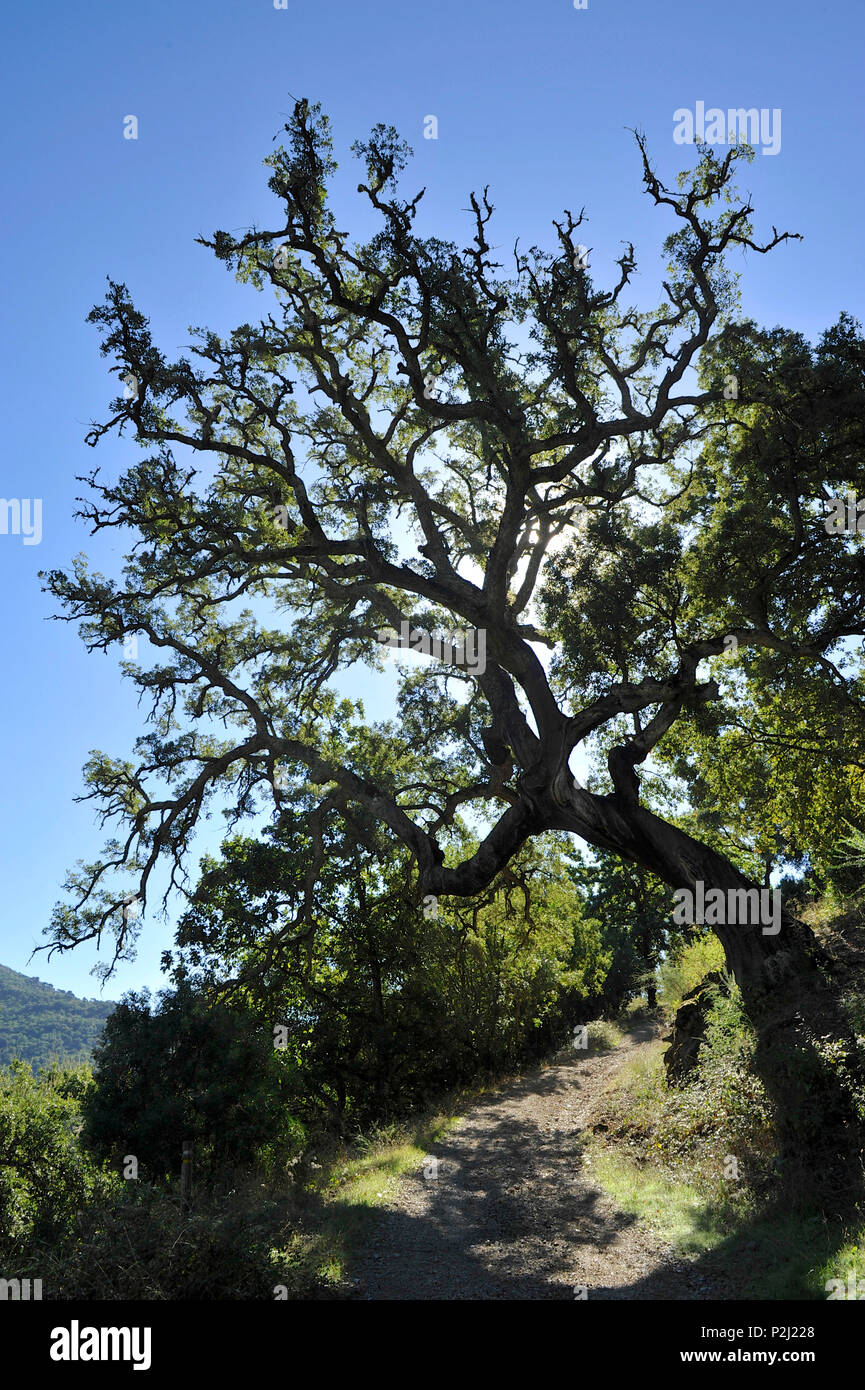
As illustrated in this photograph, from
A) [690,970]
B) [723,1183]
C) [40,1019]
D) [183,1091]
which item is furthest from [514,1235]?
[40,1019]

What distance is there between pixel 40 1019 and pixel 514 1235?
3111 inches

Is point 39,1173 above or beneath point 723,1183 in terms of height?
above

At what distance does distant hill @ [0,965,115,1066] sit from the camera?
6216 centimetres

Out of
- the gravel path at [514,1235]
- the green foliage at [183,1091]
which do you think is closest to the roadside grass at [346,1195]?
the gravel path at [514,1235]

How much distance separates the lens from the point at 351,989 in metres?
20.8

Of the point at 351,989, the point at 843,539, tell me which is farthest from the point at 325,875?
the point at 843,539

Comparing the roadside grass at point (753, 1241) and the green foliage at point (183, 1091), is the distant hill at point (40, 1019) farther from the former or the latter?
the roadside grass at point (753, 1241)

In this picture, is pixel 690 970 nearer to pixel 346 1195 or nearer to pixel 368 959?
pixel 368 959

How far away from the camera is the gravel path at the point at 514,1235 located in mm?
7070

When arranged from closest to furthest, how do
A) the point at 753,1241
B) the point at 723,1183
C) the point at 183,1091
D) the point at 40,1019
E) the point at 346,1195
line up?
1. the point at 753,1241
2. the point at 723,1183
3. the point at 346,1195
4. the point at 183,1091
5. the point at 40,1019

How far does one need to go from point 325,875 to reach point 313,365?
12617mm

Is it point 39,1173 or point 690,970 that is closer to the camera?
point 39,1173

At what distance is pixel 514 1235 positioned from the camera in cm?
897

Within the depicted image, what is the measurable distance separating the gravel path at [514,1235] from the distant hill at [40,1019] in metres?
50.0
